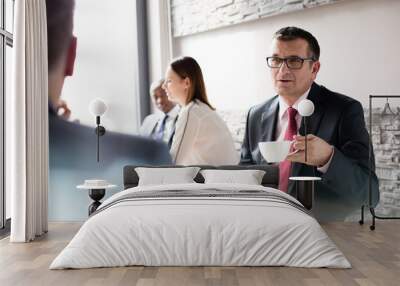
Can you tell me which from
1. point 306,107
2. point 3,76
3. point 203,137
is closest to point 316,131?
point 306,107

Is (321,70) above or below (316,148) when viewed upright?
above

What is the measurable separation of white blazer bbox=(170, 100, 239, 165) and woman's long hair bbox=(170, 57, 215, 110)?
7 centimetres

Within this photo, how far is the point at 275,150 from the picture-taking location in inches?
253

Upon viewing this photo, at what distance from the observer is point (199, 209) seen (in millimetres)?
4309

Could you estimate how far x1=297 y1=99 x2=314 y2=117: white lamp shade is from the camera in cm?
619

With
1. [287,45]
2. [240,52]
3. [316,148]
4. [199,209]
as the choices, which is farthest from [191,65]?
[199,209]

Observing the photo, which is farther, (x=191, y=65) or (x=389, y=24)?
A: (x=191, y=65)

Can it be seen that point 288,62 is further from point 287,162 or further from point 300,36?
point 287,162

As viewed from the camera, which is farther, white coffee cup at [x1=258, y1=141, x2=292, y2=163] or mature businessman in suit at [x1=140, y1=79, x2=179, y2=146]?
mature businessman in suit at [x1=140, y1=79, x2=179, y2=146]

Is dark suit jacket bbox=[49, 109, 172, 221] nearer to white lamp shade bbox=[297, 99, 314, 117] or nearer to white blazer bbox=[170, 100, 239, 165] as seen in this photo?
white blazer bbox=[170, 100, 239, 165]

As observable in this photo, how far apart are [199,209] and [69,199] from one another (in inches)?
123

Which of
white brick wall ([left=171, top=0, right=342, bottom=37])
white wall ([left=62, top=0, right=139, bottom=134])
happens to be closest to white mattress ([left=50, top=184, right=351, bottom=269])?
white wall ([left=62, top=0, right=139, bottom=134])

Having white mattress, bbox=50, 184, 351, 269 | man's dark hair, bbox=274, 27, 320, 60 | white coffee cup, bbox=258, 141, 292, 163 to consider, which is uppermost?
man's dark hair, bbox=274, 27, 320, 60

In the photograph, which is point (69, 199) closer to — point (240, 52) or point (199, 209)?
point (240, 52)
